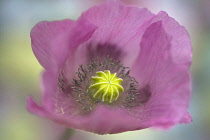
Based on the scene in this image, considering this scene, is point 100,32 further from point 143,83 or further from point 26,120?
point 26,120

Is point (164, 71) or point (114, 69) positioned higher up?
point (114, 69)

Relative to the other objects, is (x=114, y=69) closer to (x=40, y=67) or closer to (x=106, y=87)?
(x=106, y=87)

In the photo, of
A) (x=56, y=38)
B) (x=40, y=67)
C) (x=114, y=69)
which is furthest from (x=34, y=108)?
(x=40, y=67)

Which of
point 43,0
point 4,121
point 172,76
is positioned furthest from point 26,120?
→ point 172,76

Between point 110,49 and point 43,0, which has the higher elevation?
point 43,0

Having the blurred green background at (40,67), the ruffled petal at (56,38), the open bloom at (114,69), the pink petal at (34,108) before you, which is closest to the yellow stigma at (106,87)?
the open bloom at (114,69)

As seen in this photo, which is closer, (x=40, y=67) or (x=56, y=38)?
(x=56, y=38)
